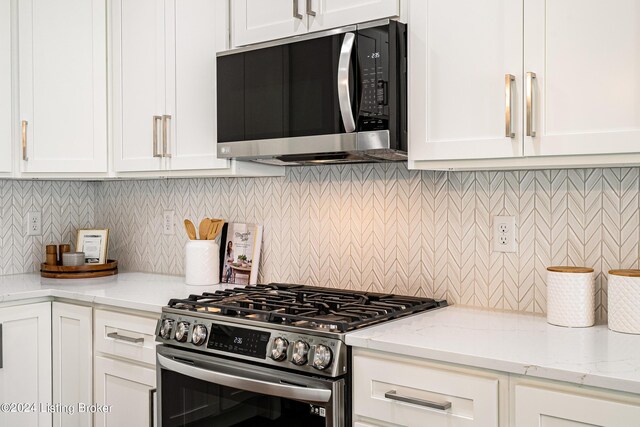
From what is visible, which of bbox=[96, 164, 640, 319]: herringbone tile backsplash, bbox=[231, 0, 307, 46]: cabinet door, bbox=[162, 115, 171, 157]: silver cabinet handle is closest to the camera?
bbox=[96, 164, 640, 319]: herringbone tile backsplash

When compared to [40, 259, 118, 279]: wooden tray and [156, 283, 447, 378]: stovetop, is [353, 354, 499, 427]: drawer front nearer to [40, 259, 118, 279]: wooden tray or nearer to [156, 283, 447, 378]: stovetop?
[156, 283, 447, 378]: stovetop

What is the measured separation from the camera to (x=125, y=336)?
2.47m

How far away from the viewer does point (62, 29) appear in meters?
2.91

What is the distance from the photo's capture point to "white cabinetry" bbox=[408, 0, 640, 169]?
1662 mm

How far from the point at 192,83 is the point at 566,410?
1868mm

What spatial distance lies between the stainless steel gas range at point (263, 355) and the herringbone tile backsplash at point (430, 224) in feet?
0.52

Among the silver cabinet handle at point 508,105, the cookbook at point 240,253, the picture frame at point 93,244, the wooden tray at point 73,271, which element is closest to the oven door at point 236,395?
the cookbook at point 240,253

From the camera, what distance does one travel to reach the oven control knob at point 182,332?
214 centimetres

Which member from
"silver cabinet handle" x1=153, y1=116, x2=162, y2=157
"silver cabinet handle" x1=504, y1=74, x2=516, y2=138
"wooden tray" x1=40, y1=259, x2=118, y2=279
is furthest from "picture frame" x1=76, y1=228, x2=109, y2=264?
"silver cabinet handle" x1=504, y1=74, x2=516, y2=138

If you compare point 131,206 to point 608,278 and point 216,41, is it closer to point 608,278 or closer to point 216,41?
point 216,41

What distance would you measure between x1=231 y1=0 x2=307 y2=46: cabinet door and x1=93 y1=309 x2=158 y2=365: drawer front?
3.70 ft

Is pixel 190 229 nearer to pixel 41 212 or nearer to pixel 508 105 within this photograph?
pixel 41 212

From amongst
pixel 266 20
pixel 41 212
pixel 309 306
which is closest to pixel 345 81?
pixel 266 20

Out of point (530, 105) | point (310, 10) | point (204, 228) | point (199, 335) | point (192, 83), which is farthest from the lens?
point (204, 228)
